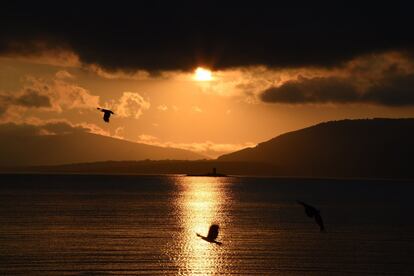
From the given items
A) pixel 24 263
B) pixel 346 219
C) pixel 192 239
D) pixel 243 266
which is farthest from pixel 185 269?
pixel 346 219

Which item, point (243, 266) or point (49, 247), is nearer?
point (243, 266)

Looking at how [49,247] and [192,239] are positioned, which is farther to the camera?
[192,239]

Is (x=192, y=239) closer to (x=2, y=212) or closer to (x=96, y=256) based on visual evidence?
(x=96, y=256)

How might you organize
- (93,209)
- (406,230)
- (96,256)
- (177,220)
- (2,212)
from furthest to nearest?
(93,209) → (2,212) → (177,220) → (406,230) → (96,256)

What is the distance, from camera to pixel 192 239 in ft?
333

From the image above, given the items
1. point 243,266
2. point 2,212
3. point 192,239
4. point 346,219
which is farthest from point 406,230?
point 2,212

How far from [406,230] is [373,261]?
41130 millimetres

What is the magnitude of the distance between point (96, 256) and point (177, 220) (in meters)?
56.8

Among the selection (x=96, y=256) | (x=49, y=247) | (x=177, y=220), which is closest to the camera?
(x=96, y=256)

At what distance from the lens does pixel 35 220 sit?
12612 centimetres

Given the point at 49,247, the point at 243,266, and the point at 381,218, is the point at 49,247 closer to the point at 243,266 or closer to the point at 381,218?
the point at 243,266

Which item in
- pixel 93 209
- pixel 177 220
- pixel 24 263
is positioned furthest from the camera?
pixel 93 209

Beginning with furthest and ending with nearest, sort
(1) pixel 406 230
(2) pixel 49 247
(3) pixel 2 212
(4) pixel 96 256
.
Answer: (3) pixel 2 212 < (1) pixel 406 230 < (2) pixel 49 247 < (4) pixel 96 256

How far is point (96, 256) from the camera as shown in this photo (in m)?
79.9
